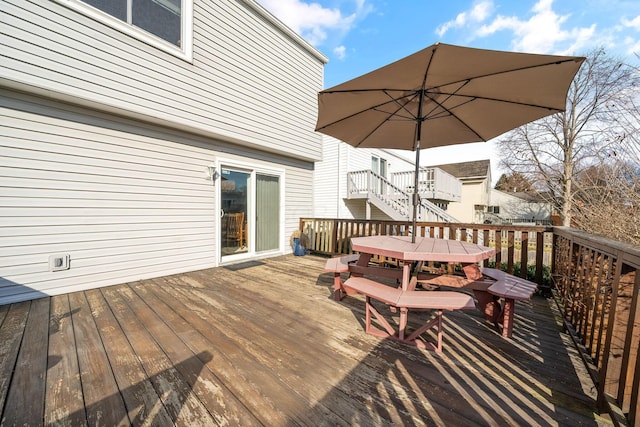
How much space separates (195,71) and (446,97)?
4.12 m

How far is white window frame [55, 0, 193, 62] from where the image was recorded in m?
3.20

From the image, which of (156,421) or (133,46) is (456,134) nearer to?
(156,421)

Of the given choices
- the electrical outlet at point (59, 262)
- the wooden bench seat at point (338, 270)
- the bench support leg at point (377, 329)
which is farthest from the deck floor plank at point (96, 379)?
the wooden bench seat at point (338, 270)

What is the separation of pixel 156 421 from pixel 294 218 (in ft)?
17.7

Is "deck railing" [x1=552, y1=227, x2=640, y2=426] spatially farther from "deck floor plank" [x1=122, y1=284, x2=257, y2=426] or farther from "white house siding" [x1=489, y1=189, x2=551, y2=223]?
"white house siding" [x1=489, y1=189, x2=551, y2=223]

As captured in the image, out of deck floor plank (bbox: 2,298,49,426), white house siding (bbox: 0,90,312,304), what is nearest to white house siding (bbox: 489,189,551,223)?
white house siding (bbox: 0,90,312,304)

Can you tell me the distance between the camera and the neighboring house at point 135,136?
120 inches

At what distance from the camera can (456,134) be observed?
3.10 meters

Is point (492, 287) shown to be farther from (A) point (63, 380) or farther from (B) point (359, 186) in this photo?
(B) point (359, 186)

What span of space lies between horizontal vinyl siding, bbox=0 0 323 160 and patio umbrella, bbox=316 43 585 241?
2.75 metres

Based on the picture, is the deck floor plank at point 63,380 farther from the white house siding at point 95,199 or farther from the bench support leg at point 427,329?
the bench support leg at point 427,329

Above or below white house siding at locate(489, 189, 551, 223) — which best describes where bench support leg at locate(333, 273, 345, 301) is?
below

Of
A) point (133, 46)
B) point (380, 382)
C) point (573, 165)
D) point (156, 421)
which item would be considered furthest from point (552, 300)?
point (573, 165)

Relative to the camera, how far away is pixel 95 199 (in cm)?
362
